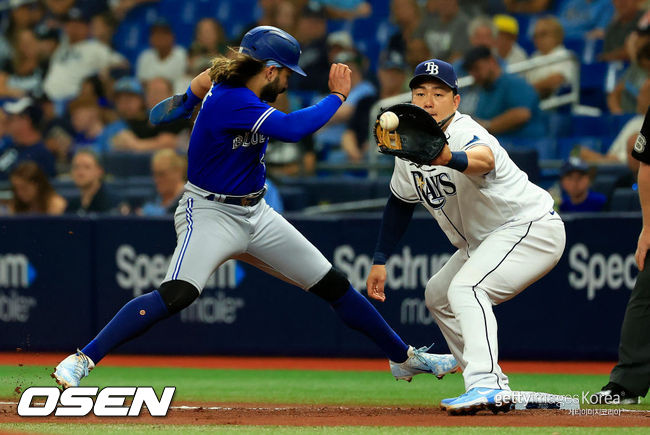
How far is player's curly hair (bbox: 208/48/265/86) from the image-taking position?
545 cm

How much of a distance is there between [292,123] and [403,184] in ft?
2.64

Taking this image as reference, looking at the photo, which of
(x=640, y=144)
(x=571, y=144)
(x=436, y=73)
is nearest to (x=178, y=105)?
(x=436, y=73)

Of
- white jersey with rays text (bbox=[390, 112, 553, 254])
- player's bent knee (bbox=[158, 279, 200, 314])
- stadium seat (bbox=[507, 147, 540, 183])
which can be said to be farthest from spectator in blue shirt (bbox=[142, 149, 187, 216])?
white jersey with rays text (bbox=[390, 112, 553, 254])

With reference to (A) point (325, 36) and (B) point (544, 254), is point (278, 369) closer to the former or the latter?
(B) point (544, 254)

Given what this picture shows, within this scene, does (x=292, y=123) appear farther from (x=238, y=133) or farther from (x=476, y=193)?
(x=476, y=193)

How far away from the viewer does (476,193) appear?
5363 millimetres

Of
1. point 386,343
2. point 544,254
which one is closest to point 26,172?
point 386,343

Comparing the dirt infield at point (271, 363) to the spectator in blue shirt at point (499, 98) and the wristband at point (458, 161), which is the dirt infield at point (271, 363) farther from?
the wristband at point (458, 161)

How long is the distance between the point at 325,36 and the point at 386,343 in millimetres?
6990

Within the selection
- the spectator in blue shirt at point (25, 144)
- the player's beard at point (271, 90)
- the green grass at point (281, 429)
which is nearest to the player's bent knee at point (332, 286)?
the player's beard at point (271, 90)

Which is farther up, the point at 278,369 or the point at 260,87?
the point at 260,87

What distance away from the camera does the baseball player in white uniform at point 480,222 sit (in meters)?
5.09

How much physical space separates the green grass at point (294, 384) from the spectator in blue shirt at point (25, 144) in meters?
3.76

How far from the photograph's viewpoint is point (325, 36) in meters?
12.3
